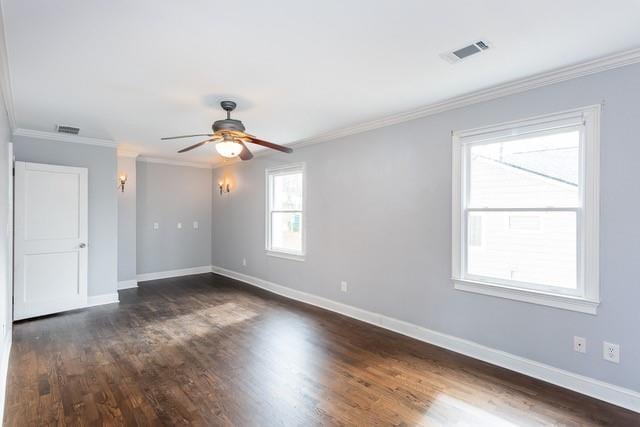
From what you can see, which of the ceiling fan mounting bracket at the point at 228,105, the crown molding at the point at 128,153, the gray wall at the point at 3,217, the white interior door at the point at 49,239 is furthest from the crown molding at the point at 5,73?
the crown molding at the point at 128,153

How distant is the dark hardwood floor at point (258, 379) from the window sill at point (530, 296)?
649mm

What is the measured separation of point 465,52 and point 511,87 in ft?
2.81

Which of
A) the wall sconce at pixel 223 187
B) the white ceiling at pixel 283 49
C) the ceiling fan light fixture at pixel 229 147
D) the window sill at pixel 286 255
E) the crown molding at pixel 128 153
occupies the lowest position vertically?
the window sill at pixel 286 255

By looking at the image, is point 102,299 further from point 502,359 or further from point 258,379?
point 502,359

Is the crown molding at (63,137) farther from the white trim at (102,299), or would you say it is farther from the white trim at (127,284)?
the white trim at (127,284)

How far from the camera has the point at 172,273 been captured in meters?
7.05

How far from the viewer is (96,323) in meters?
4.20

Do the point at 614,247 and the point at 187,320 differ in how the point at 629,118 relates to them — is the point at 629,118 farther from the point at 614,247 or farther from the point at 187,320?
the point at 187,320

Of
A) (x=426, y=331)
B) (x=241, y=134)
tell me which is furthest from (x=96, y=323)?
(x=426, y=331)

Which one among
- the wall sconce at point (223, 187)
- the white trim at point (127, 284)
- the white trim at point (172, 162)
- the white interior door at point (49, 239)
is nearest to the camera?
the white interior door at point (49, 239)

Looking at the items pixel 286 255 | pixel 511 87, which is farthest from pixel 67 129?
pixel 511 87

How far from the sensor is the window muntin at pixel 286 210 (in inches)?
212

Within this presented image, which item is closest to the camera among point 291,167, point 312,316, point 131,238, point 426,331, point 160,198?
point 426,331

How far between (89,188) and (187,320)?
8.34 feet
